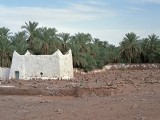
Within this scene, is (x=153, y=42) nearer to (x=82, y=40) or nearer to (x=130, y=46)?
(x=130, y=46)

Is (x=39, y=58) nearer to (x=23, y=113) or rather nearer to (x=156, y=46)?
(x=23, y=113)

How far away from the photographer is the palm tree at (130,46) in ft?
226

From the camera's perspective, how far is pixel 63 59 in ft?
Result: 131

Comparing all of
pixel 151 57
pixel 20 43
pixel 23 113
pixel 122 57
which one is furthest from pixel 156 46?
pixel 23 113

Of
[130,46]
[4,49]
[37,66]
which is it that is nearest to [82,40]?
[130,46]

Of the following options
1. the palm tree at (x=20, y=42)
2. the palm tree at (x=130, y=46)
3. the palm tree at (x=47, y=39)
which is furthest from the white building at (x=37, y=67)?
the palm tree at (x=130, y=46)

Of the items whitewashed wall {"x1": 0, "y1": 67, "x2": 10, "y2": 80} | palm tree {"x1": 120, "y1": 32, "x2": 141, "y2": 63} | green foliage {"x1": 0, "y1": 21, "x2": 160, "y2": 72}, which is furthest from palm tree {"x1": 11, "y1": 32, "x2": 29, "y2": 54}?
palm tree {"x1": 120, "y1": 32, "x2": 141, "y2": 63}

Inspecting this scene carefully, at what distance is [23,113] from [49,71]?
77.5ft

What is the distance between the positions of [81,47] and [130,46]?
42.5ft

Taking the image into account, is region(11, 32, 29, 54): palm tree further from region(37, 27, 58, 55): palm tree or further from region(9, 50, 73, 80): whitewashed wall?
region(9, 50, 73, 80): whitewashed wall

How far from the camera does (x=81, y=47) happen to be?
59.4 m

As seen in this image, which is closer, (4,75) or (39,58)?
(39,58)

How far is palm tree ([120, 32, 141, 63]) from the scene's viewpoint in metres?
69.0

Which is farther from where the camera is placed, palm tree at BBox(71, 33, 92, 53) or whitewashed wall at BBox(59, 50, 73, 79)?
palm tree at BBox(71, 33, 92, 53)
